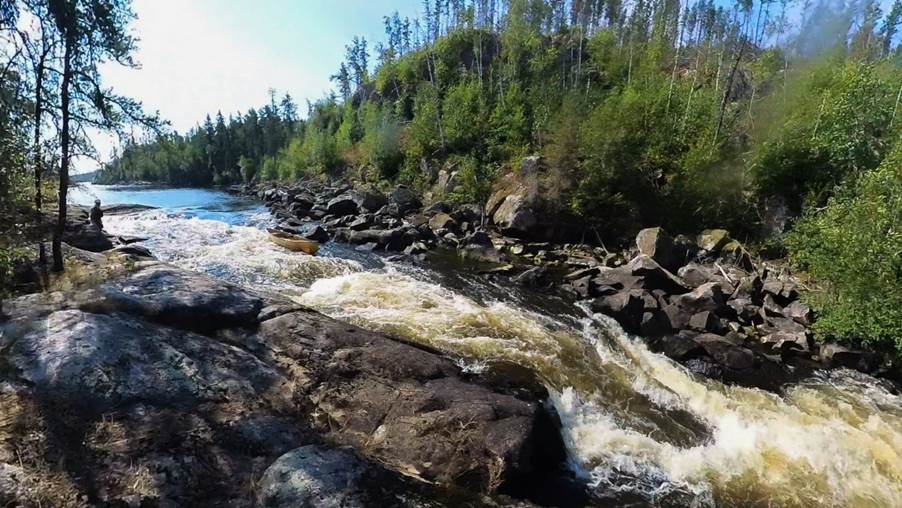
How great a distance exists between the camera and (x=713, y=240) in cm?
2473

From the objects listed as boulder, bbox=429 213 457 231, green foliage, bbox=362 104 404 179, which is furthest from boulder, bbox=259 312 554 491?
green foliage, bbox=362 104 404 179

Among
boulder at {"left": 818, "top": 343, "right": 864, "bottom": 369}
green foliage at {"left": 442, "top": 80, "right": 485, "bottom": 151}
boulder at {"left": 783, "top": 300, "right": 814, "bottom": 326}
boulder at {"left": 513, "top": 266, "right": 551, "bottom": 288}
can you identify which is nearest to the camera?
boulder at {"left": 818, "top": 343, "right": 864, "bottom": 369}

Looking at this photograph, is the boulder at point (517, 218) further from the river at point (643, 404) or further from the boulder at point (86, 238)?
the boulder at point (86, 238)

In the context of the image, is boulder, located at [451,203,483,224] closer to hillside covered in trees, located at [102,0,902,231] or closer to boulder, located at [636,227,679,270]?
hillside covered in trees, located at [102,0,902,231]

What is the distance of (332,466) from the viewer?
545 cm

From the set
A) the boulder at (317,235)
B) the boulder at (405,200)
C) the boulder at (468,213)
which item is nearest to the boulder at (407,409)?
the boulder at (317,235)

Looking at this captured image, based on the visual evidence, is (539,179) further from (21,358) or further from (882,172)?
(21,358)

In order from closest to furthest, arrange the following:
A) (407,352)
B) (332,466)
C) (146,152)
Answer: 1. (332,466)
2. (407,352)
3. (146,152)

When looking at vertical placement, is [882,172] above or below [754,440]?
above

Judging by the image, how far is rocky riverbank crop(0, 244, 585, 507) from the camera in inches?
210

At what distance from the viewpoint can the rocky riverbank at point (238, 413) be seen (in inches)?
210

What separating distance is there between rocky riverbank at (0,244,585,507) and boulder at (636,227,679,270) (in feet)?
54.5

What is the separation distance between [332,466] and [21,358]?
17.5 ft

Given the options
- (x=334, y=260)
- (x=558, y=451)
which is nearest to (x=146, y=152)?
(x=334, y=260)
